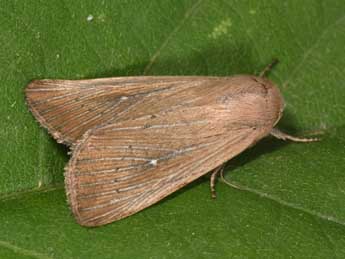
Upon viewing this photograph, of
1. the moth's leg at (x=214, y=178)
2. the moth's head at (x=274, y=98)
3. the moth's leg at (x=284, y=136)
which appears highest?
the moth's head at (x=274, y=98)

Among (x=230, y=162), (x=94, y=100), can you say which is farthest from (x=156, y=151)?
(x=230, y=162)

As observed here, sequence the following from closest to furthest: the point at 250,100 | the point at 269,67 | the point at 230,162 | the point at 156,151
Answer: the point at 156,151 < the point at 250,100 < the point at 230,162 < the point at 269,67

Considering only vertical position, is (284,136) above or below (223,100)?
below

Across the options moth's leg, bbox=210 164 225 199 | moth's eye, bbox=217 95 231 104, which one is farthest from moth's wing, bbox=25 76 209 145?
moth's leg, bbox=210 164 225 199

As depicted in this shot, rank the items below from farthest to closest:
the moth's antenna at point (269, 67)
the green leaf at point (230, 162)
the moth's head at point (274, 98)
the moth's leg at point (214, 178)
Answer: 1. the moth's antenna at point (269, 67)
2. the moth's head at point (274, 98)
3. the moth's leg at point (214, 178)
4. the green leaf at point (230, 162)

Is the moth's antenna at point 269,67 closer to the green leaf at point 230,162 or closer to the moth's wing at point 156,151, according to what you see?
the green leaf at point 230,162

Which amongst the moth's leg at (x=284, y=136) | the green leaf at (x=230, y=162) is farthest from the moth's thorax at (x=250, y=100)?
the green leaf at (x=230, y=162)

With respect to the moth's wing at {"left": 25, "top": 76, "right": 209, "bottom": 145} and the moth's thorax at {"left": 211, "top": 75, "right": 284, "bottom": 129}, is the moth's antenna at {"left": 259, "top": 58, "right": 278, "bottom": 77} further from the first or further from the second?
the moth's wing at {"left": 25, "top": 76, "right": 209, "bottom": 145}

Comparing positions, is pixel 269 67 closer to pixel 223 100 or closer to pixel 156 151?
pixel 223 100
